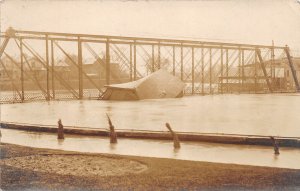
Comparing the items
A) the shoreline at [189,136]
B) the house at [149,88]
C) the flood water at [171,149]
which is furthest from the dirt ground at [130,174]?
the house at [149,88]

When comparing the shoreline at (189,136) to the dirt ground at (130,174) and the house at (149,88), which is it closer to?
the dirt ground at (130,174)

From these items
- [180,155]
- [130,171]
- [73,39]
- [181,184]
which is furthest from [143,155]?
[73,39]

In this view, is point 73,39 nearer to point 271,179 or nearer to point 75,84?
point 271,179

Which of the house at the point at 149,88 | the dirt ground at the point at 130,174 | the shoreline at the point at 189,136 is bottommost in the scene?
the dirt ground at the point at 130,174

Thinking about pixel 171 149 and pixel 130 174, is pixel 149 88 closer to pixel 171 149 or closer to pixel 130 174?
pixel 171 149

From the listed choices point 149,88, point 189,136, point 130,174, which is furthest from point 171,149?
point 149,88

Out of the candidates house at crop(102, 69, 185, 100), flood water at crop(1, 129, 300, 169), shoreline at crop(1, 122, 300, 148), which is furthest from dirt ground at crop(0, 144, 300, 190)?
house at crop(102, 69, 185, 100)

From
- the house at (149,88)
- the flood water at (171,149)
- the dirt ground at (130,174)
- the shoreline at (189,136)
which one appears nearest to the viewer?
the dirt ground at (130,174)
